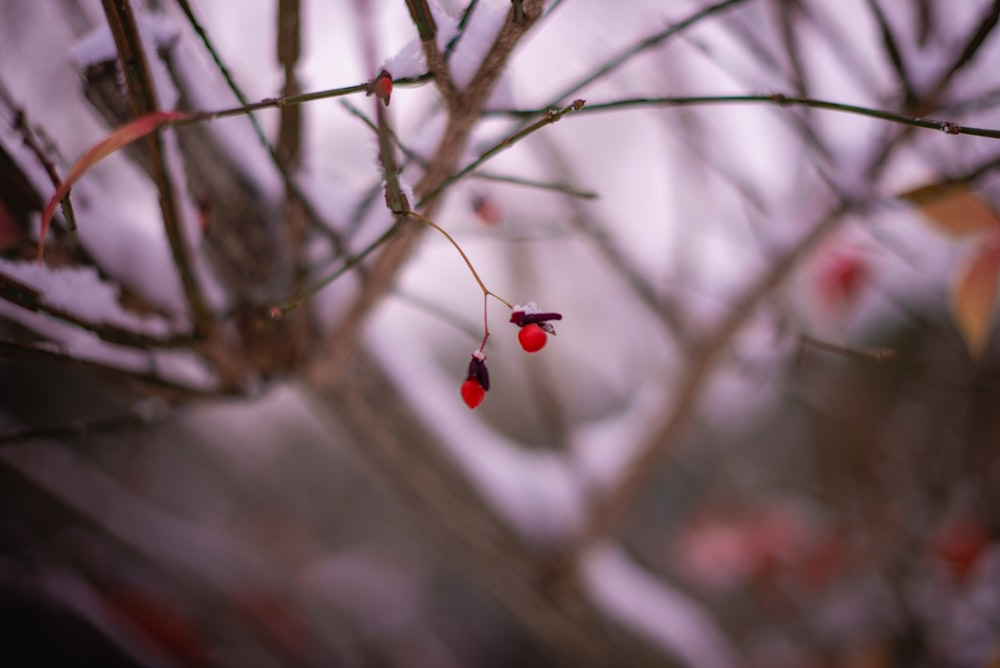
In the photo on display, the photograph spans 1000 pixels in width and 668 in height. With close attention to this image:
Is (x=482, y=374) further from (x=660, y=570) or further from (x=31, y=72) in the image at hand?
(x=660, y=570)

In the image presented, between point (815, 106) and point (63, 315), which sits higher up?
point (815, 106)

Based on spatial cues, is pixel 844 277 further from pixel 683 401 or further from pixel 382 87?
pixel 382 87

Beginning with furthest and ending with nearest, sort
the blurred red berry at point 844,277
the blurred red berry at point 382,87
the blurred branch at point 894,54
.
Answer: the blurred red berry at point 844,277 < the blurred branch at point 894,54 < the blurred red berry at point 382,87

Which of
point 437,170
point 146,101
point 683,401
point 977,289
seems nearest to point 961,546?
point 683,401

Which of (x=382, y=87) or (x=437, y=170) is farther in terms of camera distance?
(x=437, y=170)

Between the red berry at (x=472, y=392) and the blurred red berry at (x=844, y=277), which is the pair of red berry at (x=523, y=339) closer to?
the red berry at (x=472, y=392)

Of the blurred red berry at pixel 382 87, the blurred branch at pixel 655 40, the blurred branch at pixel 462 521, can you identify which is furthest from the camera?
the blurred branch at pixel 462 521

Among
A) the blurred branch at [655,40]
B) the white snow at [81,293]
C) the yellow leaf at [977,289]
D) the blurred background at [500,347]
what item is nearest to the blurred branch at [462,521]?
the blurred background at [500,347]
